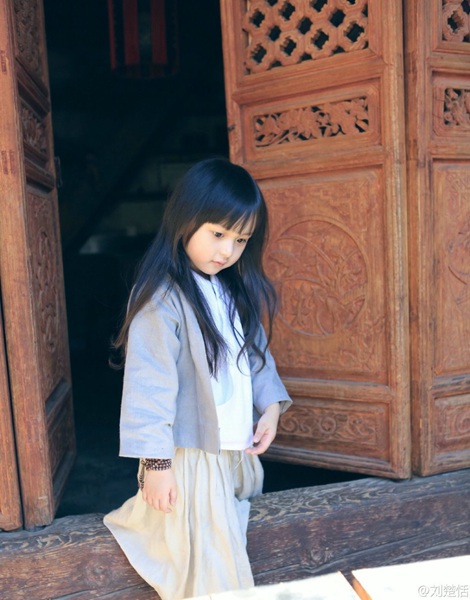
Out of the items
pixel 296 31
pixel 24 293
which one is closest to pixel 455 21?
pixel 296 31

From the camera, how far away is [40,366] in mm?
2287

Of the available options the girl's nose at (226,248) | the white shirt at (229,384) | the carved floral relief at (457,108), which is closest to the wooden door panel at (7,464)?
the white shirt at (229,384)

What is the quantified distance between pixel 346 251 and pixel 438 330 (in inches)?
19.7

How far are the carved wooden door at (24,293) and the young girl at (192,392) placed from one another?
1.23ft

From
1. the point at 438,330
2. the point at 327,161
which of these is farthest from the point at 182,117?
the point at 438,330

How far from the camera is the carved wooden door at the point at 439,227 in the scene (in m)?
2.47

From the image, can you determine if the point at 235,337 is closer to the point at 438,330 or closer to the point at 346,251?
the point at 346,251

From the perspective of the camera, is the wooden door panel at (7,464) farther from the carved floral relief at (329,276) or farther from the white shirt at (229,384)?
the carved floral relief at (329,276)

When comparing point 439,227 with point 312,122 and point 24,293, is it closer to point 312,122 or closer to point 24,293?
point 312,122

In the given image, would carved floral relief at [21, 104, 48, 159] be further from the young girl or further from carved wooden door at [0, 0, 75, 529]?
the young girl

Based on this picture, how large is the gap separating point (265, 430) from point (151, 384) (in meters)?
0.48

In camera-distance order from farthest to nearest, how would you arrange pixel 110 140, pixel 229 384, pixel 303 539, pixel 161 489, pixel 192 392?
pixel 110 140 < pixel 303 539 < pixel 229 384 < pixel 192 392 < pixel 161 489

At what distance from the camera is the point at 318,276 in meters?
2.69

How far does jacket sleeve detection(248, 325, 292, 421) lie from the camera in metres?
2.23
